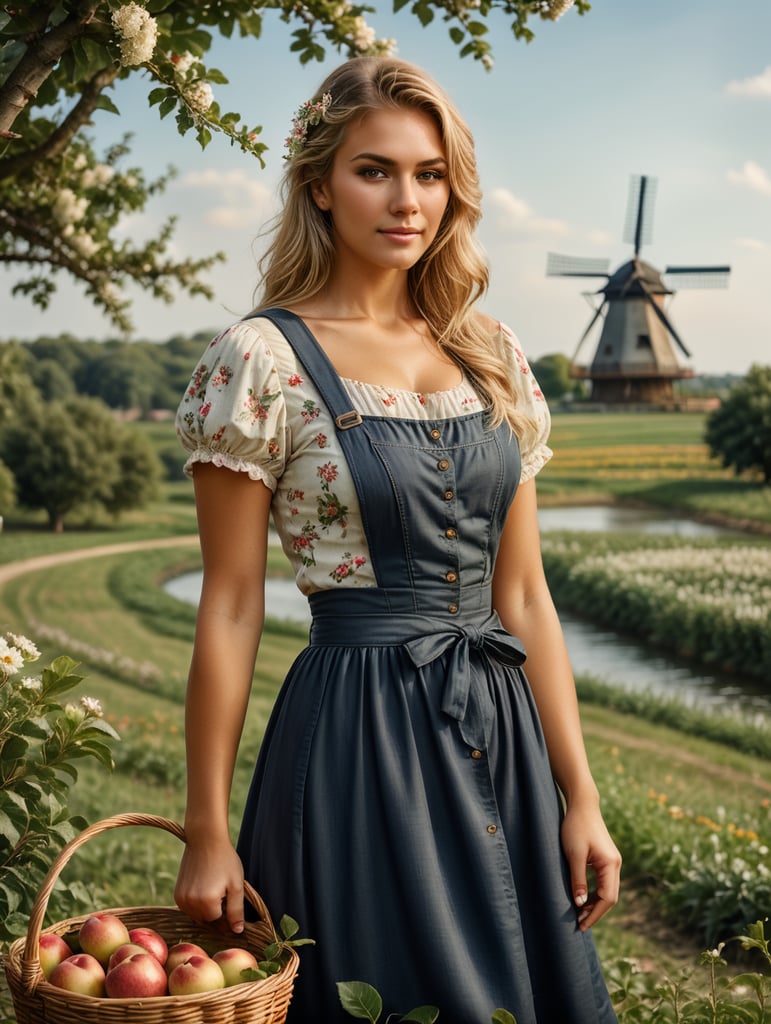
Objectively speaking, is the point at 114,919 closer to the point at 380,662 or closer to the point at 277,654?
the point at 380,662

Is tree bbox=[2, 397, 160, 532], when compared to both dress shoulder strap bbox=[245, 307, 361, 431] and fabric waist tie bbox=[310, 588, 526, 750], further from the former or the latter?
fabric waist tie bbox=[310, 588, 526, 750]

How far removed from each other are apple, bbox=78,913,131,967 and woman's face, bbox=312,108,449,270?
1.08 meters

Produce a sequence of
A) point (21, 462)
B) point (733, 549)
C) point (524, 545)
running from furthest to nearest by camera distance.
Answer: point (21, 462) < point (733, 549) < point (524, 545)

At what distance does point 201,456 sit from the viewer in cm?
168

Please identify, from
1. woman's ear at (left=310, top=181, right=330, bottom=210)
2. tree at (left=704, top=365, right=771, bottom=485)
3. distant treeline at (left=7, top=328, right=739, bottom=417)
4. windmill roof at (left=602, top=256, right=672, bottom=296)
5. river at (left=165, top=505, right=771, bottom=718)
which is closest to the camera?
woman's ear at (left=310, top=181, right=330, bottom=210)

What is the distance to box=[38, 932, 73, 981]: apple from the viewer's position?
1521 mm

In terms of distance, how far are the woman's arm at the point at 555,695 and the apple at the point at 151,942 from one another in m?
0.63

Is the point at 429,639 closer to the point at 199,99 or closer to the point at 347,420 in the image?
the point at 347,420

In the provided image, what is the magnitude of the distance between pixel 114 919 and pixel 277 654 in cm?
773

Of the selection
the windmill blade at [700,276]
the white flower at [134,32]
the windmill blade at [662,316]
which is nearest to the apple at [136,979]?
the white flower at [134,32]

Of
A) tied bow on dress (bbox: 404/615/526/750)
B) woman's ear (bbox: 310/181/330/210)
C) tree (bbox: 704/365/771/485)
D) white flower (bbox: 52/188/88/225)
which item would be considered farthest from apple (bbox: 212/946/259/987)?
tree (bbox: 704/365/771/485)

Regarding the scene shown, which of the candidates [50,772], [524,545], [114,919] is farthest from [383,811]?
[50,772]

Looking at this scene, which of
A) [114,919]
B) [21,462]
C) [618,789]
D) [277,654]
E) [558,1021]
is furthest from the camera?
[21,462]

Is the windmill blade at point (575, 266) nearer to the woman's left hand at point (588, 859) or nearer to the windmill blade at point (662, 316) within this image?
the windmill blade at point (662, 316)
